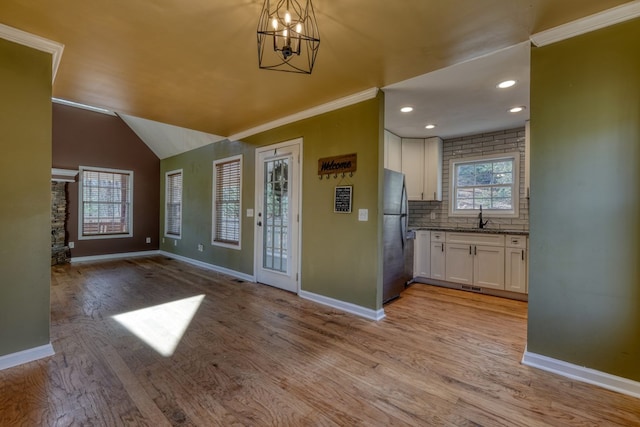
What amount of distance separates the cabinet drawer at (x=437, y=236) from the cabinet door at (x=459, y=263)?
0.13 m

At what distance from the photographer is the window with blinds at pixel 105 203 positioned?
6.36 meters

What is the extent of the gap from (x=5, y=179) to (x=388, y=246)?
3542 millimetres

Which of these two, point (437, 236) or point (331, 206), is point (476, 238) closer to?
point (437, 236)

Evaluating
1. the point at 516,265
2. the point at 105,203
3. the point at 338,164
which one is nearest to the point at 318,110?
the point at 338,164

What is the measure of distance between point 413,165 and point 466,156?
2.85 ft

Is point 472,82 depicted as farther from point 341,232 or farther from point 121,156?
point 121,156

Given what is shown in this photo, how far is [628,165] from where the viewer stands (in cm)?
182

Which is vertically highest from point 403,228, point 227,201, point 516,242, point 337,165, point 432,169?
point 432,169

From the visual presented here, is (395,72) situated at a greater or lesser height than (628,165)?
greater

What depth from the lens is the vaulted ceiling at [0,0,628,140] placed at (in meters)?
1.83

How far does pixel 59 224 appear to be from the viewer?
6.00m

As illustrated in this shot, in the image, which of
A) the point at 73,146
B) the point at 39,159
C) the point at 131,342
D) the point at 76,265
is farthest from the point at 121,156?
the point at 131,342

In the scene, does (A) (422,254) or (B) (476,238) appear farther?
(A) (422,254)

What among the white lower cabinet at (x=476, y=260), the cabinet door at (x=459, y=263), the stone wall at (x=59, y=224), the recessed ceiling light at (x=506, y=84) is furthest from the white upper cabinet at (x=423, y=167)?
the stone wall at (x=59, y=224)
